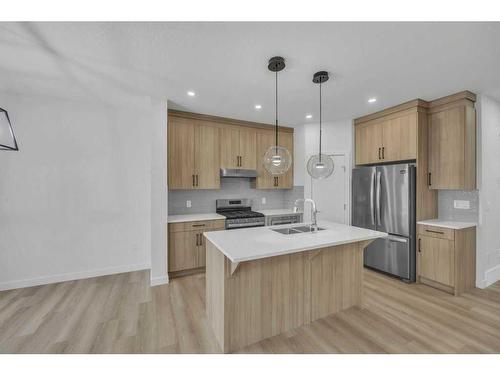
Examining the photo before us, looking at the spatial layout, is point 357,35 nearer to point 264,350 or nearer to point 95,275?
point 264,350

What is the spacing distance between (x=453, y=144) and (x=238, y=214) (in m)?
3.29

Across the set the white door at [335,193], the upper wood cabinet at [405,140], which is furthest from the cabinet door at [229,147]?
the upper wood cabinet at [405,140]

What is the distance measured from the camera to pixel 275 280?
202cm

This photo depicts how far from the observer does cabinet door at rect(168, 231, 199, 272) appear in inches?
129

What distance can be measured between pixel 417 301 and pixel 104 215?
4421 millimetres

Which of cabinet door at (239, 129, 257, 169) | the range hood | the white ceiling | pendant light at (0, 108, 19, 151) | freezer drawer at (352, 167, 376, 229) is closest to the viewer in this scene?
pendant light at (0, 108, 19, 151)

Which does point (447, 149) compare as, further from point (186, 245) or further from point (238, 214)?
point (186, 245)

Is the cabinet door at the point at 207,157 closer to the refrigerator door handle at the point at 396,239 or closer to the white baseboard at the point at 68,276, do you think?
the white baseboard at the point at 68,276

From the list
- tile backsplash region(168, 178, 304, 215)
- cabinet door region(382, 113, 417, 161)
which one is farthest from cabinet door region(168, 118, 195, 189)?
cabinet door region(382, 113, 417, 161)

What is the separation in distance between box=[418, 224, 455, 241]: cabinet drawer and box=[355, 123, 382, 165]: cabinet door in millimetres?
1201

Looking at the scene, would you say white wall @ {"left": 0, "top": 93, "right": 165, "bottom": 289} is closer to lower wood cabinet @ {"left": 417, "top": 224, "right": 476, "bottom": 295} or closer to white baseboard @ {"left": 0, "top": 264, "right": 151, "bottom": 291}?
white baseboard @ {"left": 0, "top": 264, "right": 151, "bottom": 291}

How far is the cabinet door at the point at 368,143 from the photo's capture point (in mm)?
3639

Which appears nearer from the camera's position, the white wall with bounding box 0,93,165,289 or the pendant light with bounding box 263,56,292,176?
the pendant light with bounding box 263,56,292,176
